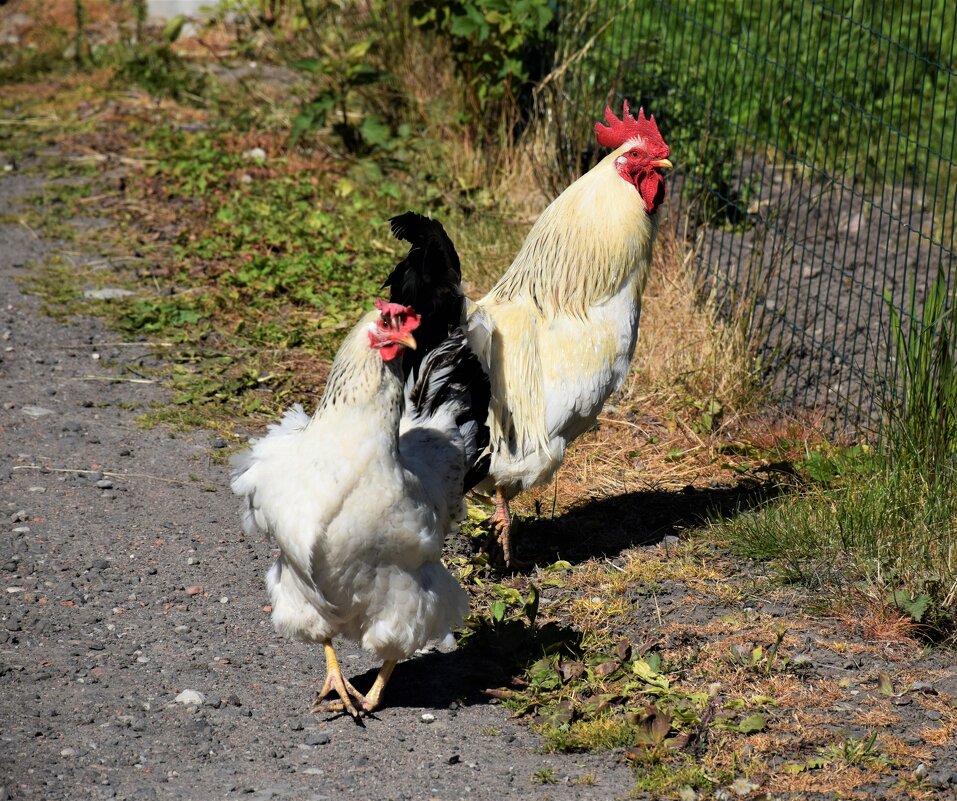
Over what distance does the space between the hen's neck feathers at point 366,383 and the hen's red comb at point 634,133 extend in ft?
6.07

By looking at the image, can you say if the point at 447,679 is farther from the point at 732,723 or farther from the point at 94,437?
the point at 94,437

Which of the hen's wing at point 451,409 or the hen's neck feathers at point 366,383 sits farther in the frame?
the hen's wing at point 451,409

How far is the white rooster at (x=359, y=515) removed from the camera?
140 inches

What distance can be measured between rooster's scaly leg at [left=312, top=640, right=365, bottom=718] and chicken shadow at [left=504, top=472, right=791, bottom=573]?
1224mm

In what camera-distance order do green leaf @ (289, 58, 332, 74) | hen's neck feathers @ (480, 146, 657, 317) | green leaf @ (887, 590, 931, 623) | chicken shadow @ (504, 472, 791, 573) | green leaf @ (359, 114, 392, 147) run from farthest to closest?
green leaf @ (359, 114, 392, 147)
green leaf @ (289, 58, 332, 74)
chicken shadow @ (504, 472, 791, 573)
hen's neck feathers @ (480, 146, 657, 317)
green leaf @ (887, 590, 931, 623)

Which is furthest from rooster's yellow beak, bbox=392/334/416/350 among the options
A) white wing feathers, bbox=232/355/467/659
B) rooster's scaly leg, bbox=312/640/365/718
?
rooster's scaly leg, bbox=312/640/365/718

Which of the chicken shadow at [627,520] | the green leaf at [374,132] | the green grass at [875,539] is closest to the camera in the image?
the green grass at [875,539]

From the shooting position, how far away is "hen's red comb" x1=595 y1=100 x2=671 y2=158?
16.0 feet

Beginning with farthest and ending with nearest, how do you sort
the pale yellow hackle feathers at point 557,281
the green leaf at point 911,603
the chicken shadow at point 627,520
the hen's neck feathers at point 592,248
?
1. the chicken shadow at point 627,520
2. the hen's neck feathers at point 592,248
3. the pale yellow hackle feathers at point 557,281
4. the green leaf at point 911,603

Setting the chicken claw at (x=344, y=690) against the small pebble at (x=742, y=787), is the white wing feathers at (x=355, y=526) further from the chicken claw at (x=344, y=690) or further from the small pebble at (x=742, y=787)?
the small pebble at (x=742, y=787)

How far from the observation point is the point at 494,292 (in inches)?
207

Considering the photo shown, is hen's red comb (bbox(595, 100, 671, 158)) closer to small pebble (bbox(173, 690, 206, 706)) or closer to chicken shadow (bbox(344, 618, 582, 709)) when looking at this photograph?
chicken shadow (bbox(344, 618, 582, 709))

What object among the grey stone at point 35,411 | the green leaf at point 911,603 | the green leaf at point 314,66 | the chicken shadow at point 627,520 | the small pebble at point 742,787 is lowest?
the chicken shadow at point 627,520

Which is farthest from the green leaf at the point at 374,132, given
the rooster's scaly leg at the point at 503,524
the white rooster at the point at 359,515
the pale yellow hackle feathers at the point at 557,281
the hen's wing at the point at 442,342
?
the white rooster at the point at 359,515
